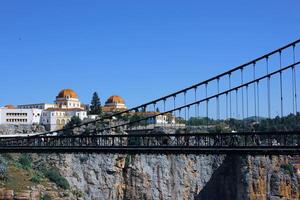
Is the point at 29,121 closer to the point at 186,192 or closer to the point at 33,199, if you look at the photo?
the point at 186,192

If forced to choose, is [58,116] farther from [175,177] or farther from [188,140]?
[188,140]

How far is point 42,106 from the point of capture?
140375mm

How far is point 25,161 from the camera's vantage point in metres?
78.1

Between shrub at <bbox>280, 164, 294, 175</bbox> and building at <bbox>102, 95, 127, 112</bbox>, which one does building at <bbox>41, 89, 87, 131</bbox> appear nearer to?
building at <bbox>102, 95, 127, 112</bbox>

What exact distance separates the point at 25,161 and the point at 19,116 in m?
49.5

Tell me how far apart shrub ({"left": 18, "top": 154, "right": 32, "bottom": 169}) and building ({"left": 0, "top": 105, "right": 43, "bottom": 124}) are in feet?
143

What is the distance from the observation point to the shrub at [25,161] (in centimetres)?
7619

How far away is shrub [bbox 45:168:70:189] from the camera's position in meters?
74.4

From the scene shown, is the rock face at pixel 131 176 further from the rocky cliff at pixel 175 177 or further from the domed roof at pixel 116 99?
the domed roof at pixel 116 99

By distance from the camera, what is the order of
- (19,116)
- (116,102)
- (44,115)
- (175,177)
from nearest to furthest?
(175,177)
(19,116)
(44,115)
(116,102)

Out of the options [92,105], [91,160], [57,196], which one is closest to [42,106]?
[92,105]

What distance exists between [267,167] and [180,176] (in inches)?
431

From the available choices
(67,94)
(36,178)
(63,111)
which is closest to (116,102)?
(67,94)

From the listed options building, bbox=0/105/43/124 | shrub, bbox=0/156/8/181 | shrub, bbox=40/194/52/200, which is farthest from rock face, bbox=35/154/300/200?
building, bbox=0/105/43/124
